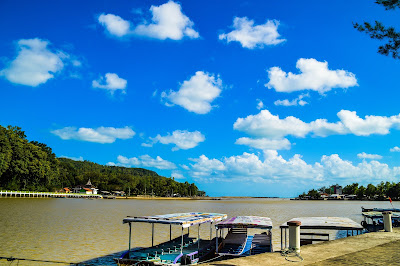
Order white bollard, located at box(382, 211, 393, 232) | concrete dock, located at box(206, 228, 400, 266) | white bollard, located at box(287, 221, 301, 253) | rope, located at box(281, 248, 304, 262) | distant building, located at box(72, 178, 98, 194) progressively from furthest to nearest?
1. distant building, located at box(72, 178, 98, 194)
2. white bollard, located at box(382, 211, 393, 232)
3. white bollard, located at box(287, 221, 301, 253)
4. rope, located at box(281, 248, 304, 262)
5. concrete dock, located at box(206, 228, 400, 266)

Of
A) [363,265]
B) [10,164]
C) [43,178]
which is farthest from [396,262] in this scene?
[43,178]

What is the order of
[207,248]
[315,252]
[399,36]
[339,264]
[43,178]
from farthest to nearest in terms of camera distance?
[43,178] → [207,248] → [399,36] → [315,252] → [339,264]

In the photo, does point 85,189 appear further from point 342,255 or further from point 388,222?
point 342,255

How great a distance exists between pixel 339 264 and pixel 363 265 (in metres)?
0.73

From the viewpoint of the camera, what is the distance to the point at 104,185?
617 feet

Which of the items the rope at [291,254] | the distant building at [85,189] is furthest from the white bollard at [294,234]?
the distant building at [85,189]

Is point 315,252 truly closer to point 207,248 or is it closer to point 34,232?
point 207,248

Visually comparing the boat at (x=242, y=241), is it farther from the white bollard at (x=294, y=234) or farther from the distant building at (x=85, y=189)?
the distant building at (x=85, y=189)

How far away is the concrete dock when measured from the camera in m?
9.49

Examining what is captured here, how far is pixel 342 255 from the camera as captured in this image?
10766 mm

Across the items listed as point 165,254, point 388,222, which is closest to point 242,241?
point 165,254

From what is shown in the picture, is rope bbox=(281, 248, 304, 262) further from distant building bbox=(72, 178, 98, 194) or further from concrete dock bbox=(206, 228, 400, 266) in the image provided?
distant building bbox=(72, 178, 98, 194)

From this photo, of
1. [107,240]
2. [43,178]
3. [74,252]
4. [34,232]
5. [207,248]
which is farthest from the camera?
[43,178]

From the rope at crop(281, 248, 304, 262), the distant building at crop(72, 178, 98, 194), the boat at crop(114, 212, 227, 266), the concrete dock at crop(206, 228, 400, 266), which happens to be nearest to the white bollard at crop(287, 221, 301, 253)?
the rope at crop(281, 248, 304, 262)
